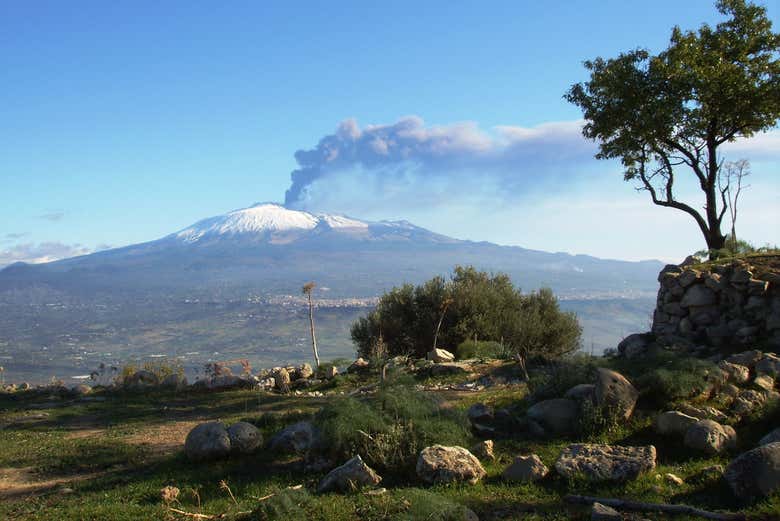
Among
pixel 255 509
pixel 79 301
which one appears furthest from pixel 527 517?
pixel 79 301

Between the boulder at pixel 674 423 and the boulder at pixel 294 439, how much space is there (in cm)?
493

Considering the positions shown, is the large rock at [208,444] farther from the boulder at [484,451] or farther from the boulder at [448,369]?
the boulder at [448,369]

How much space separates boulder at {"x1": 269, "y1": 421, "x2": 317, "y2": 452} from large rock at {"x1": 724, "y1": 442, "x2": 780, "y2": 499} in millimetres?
5461

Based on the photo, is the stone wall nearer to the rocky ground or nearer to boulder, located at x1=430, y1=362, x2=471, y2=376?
the rocky ground

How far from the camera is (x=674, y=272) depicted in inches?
616

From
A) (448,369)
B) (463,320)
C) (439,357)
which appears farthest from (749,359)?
(463,320)

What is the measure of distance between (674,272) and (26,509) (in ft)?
46.4

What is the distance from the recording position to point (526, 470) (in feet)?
25.7

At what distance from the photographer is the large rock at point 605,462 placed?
7512 millimetres

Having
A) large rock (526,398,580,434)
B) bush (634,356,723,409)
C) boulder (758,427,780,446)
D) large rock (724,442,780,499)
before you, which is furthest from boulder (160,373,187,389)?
large rock (724,442,780,499)

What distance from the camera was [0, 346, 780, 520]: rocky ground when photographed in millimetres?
6934

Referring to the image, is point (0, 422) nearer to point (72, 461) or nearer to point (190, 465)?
point (72, 461)

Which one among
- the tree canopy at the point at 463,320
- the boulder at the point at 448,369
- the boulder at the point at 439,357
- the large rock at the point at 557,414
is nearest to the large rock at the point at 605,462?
the large rock at the point at 557,414

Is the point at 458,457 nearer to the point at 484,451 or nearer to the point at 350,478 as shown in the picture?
the point at 484,451
